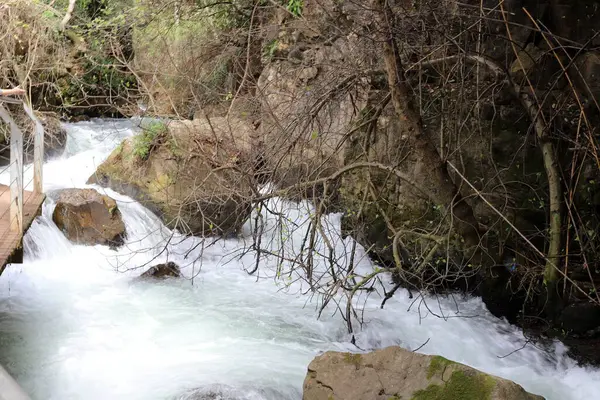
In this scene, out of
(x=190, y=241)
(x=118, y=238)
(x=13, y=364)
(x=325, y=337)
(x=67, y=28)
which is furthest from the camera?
(x=67, y=28)

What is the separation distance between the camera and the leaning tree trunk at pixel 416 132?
4.71 meters

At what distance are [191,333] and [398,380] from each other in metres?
2.60

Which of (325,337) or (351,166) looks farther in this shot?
(325,337)

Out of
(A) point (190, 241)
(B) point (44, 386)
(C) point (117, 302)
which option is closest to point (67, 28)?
(A) point (190, 241)

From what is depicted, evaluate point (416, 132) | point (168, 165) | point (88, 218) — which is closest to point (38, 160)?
point (88, 218)

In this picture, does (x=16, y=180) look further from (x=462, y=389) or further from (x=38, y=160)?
(x=462, y=389)

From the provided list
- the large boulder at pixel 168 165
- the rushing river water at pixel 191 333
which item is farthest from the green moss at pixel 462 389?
the large boulder at pixel 168 165

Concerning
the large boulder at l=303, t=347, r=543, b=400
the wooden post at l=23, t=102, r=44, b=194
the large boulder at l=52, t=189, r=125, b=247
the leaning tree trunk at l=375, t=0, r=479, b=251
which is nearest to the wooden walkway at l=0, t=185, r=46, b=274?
the wooden post at l=23, t=102, r=44, b=194

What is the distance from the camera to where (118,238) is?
8172 mm

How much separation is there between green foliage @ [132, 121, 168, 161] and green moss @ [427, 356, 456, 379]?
6445 mm

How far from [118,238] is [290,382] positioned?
4.19 meters

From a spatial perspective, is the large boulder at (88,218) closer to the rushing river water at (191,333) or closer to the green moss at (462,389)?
the rushing river water at (191,333)

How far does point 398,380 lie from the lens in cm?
414

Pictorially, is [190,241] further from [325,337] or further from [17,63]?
[17,63]
